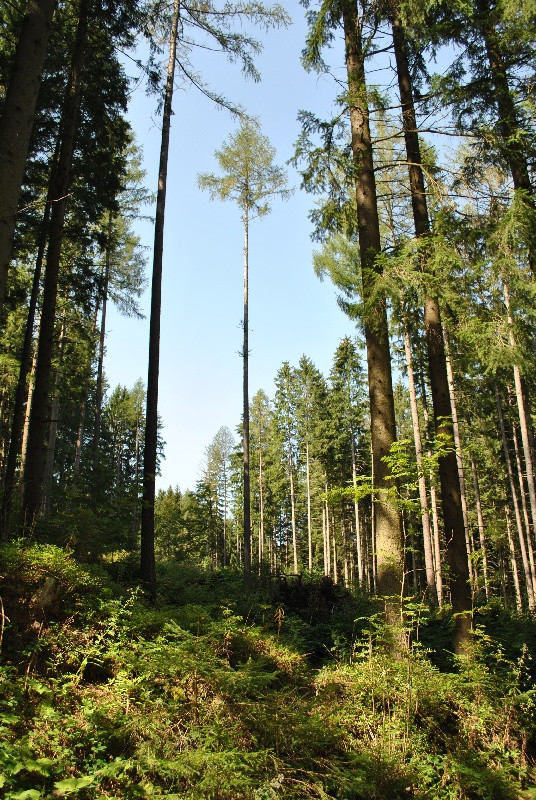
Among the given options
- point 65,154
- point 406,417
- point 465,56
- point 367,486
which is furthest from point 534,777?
point 406,417

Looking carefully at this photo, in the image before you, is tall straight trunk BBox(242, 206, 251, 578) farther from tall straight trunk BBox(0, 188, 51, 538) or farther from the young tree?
tall straight trunk BBox(0, 188, 51, 538)

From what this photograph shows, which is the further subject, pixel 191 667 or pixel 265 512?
pixel 265 512

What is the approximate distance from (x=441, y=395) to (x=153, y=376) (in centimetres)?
554

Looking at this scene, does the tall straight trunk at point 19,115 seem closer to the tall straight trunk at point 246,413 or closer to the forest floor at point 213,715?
the forest floor at point 213,715

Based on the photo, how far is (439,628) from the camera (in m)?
9.39

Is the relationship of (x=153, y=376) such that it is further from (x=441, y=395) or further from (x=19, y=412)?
(x=441, y=395)

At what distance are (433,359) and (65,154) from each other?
8.40 metres

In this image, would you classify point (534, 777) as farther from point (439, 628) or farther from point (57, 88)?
point (57, 88)

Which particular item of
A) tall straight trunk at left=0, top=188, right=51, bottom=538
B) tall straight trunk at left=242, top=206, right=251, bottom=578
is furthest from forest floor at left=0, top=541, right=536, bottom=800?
tall straight trunk at left=242, top=206, right=251, bottom=578

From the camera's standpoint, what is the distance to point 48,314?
8945 mm

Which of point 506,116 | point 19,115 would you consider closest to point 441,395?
point 506,116

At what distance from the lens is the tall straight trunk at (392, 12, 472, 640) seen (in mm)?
6641

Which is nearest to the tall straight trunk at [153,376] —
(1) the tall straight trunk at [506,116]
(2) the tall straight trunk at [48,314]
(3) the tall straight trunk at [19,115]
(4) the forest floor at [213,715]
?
(2) the tall straight trunk at [48,314]

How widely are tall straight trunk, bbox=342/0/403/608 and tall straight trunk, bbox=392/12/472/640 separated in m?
0.77
